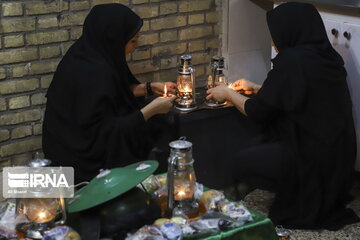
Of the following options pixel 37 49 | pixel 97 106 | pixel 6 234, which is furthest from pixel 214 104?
pixel 6 234

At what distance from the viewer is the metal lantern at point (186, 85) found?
3268 millimetres

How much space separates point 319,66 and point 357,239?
87cm

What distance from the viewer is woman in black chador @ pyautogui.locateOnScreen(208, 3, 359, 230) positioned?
2.97 m

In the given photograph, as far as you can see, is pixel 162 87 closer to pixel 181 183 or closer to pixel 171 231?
pixel 181 183

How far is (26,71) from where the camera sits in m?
3.47

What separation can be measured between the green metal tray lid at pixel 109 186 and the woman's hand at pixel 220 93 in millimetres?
1175

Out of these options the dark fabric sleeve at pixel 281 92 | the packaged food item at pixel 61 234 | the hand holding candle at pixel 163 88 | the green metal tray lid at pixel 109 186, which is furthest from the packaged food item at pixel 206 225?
the hand holding candle at pixel 163 88

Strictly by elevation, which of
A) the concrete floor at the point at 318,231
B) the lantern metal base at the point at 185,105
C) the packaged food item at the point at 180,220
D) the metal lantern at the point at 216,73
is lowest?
the concrete floor at the point at 318,231

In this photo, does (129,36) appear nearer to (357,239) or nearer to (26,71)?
(26,71)

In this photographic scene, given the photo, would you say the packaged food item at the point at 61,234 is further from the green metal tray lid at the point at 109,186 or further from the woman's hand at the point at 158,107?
the woman's hand at the point at 158,107

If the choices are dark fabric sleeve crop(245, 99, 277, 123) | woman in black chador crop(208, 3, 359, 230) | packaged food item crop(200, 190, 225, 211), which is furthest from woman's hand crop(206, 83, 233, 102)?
packaged food item crop(200, 190, 225, 211)

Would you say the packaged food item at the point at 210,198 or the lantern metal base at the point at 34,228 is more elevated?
the packaged food item at the point at 210,198

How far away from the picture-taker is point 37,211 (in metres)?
2.00

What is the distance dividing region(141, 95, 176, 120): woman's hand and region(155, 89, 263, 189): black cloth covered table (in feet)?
0.25
